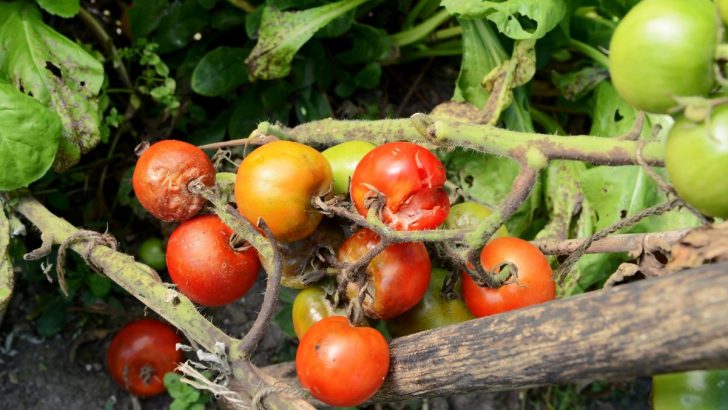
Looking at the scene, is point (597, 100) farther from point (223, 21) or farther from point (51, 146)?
point (51, 146)

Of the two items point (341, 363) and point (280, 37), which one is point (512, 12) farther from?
point (341, 363)

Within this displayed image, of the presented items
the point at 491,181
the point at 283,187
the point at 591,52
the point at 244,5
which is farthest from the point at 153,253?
the point at 591,52

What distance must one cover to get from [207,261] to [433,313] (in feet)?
1.69

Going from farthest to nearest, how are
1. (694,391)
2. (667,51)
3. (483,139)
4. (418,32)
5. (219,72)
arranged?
1. (418,32)
2. (219,72)
3. (483,139)
4. (694,391)
5. (667,51)

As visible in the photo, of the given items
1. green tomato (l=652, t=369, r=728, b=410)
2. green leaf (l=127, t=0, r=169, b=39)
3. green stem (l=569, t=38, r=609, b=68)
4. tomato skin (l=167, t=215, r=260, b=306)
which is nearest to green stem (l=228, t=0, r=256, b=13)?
green leaf (l=127, t=0, r=169, b=39)

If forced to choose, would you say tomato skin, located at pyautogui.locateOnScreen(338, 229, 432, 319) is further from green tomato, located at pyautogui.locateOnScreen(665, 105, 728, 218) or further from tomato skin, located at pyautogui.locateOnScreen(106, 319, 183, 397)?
tomato skin, located at pyautogui.locateOnScreen(106, 319, 183, 397)

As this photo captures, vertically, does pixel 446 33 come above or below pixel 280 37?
below

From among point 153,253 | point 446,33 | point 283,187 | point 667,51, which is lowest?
point 153,253

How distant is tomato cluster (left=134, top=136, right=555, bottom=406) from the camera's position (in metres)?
1.29

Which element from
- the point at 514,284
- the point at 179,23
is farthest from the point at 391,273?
the point at 179,23

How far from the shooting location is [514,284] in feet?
4.53

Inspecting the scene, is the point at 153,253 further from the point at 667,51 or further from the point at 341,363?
the point at 667,51

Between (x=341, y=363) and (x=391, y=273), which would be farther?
(x=391, y=273)

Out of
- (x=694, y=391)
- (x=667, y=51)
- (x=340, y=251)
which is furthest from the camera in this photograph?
(x=340, y=251)
